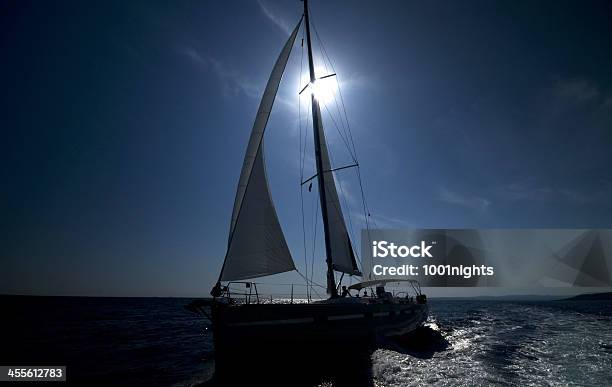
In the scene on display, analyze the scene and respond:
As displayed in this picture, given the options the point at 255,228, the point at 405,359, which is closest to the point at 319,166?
the point at 255,228

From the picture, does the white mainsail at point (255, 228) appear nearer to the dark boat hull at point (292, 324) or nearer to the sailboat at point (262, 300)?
the sailboat at point (262, 300)

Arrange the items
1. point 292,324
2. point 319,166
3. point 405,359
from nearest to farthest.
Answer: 1. point 292,324
2. point 405,359
3. point 319,166

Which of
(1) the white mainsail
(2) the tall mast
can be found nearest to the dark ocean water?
(1) the white mainsail

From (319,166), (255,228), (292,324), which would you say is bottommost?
(292,324)

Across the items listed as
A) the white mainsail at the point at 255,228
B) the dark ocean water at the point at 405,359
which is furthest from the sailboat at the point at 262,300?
the dark ocean water at the point at 405,359

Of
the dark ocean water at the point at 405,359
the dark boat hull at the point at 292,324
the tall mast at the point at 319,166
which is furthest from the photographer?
the tall mast at the point at 319,166

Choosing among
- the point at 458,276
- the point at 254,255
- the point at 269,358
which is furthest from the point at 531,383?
the point at 458,276

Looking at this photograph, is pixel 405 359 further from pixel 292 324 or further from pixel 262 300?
pixel 262 300

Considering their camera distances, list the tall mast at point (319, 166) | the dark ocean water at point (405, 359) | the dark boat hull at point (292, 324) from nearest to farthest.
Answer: the dark boat hull at point (292, 324) < the dark ocean water at point (405, 359) < the tall mast at point (319, 166)

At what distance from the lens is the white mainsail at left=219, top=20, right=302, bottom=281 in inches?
546

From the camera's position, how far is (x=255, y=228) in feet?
47.8

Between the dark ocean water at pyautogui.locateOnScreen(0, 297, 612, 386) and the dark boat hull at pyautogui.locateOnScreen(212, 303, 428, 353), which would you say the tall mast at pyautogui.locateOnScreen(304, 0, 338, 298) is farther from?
the dark ocean water at pyautogui.locateOnScreen(0, 297, 612, 386)

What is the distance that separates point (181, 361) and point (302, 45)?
22.3 metres

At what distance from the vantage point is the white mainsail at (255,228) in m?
13.9
